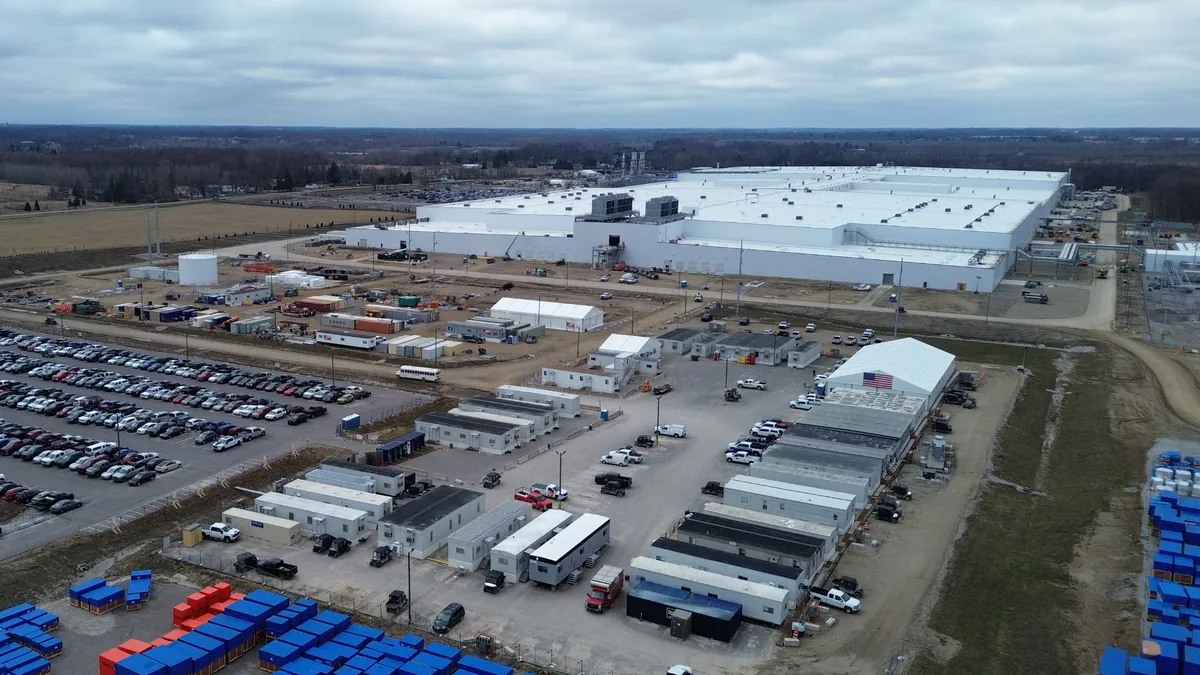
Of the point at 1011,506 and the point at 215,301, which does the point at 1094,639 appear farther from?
the point at 215,301

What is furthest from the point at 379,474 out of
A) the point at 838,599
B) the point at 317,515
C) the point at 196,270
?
the point at 196,270

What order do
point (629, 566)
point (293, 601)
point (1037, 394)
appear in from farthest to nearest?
point (1037, 394)
point (629, 566)
point (293, 601)

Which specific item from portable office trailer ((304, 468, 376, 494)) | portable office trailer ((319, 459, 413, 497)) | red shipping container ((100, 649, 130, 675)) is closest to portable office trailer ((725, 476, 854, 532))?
portable office trailer ((319, 459, 413, 497))

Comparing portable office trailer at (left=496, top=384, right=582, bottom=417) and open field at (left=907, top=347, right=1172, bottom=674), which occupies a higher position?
portable office trailer at (left=496, top=384, right=582, bottom=417)

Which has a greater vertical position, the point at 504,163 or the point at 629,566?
the point at 504,163

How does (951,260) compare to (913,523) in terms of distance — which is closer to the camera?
(913,523)

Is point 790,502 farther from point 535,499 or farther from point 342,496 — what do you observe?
point 342,496

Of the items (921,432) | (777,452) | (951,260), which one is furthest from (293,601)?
(951,260)

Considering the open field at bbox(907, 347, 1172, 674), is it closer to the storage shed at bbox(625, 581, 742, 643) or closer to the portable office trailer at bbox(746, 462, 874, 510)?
the portable office trailer at bbox(746, 462, 874, 510)
